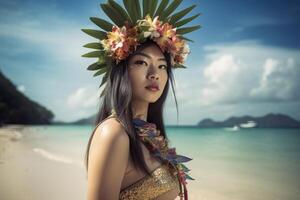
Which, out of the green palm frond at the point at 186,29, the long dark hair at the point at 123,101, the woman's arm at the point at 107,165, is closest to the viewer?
the woman's arm at the point at 107,165

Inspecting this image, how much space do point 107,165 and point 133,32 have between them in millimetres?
715

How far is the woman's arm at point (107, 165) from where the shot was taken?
161 cm

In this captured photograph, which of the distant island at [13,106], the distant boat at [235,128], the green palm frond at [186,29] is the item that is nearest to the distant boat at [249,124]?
the distant boat at [235,128]

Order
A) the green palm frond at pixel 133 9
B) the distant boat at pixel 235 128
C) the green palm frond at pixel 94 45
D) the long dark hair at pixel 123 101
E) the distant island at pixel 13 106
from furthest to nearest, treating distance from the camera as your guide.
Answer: the distant boat at pixel 235 128 < the distant island at pixel 13 106 < the green palm frond at pixel 94 45 < the green palm frond at pixel 133 9 < the long dark hair at pixel 123 101

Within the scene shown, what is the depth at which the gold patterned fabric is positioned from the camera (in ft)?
5.84

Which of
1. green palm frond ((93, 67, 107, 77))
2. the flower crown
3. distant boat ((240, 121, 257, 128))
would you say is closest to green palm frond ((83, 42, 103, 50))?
the flower crown

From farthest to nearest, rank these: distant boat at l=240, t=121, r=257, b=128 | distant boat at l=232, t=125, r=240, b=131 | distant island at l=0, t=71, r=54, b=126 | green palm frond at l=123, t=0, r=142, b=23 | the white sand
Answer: distant boat at l=240, t=121, r=257, b=128
distant boat at l=232, t=125, r=240, b=131
distant island at l=0, t=71, r=54, b=126
the white sand
green palm frond at l=123, t=0, r=142, b=23

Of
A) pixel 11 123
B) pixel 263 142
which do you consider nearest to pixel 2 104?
pixel 11 123

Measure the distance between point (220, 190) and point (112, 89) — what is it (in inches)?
322

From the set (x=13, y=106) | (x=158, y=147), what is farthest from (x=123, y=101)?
(x=13, y=106)

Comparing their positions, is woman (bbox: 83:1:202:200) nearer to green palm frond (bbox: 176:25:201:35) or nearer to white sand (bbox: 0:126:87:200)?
green palm frond (bbox: 176:25:201:35)

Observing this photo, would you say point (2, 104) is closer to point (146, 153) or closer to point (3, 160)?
point (3, 160)

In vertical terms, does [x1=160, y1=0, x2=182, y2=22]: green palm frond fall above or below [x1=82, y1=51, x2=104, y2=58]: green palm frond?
above

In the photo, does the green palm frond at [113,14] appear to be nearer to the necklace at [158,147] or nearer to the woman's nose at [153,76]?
the woman's nose at [153,76]
